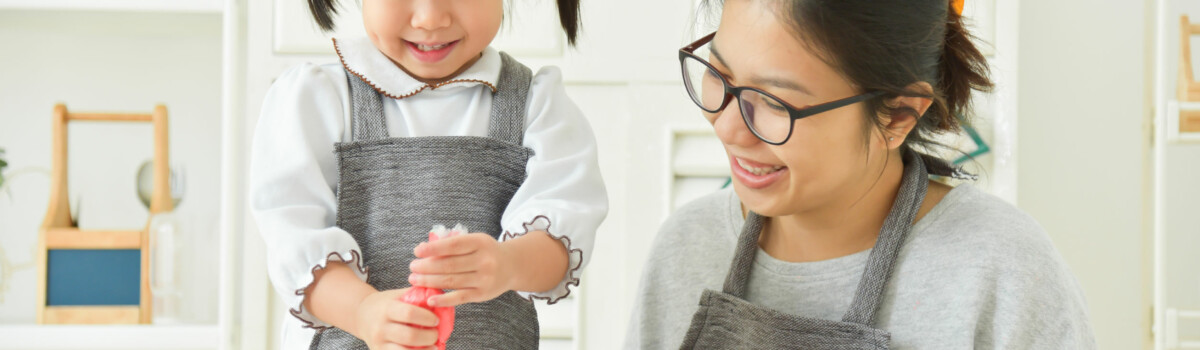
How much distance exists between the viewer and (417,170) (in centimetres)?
90

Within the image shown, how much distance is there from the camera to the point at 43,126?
2.06 m

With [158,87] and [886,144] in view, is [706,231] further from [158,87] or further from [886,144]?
[158,87]

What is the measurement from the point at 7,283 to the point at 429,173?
1590 mm

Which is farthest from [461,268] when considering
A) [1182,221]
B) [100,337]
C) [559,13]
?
[1182,221]

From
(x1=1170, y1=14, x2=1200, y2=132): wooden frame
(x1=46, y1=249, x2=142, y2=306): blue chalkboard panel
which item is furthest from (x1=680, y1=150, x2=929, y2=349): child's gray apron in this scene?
(x1=46, y1=249, x2=142, y2=306): blue chalkboard panel

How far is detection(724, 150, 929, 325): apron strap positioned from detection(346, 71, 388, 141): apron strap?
40 centimetres

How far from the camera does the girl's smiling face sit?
2.84 feet

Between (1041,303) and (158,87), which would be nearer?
(1041,303)

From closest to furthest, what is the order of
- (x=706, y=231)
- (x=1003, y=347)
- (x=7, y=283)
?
(x=1003, y=347) → (x=706, y=231) → (x=7, y=283)

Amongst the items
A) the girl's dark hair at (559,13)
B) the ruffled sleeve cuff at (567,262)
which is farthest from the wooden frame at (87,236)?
the ruffled sleeve cuff at (567,262)

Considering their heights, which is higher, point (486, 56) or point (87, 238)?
point (486, 56)

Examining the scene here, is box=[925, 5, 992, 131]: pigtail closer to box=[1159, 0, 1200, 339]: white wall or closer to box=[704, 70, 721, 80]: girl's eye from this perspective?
box=[704, 70, 721, 80]: girl's eye

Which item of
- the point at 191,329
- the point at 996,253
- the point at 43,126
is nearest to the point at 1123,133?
the point at 996,253

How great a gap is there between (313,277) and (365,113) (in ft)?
0.64
